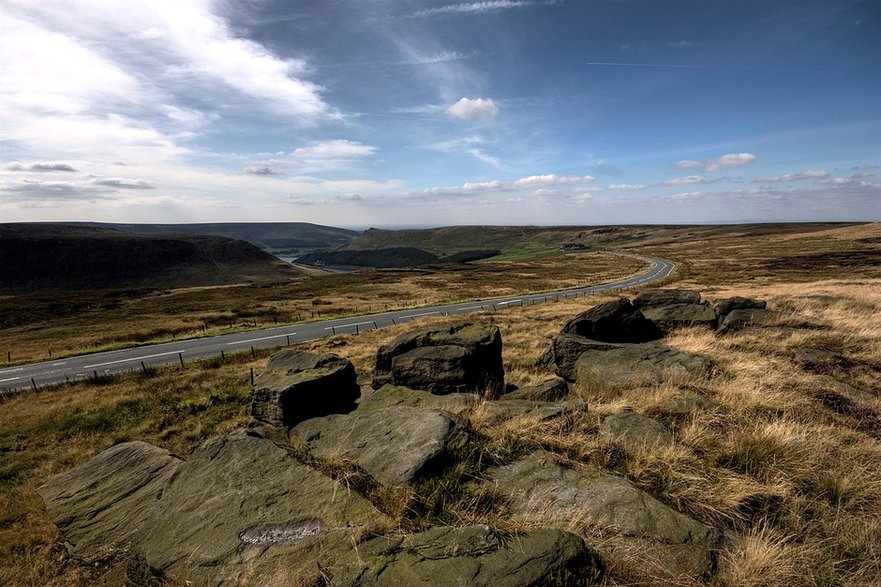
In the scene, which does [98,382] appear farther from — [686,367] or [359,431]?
[686,367]

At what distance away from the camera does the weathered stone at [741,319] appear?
52.3ft

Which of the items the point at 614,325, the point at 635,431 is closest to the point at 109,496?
the point at 635,431

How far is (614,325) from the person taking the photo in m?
16.6

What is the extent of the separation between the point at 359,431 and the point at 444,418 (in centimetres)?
202

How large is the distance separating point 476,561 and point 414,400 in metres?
6.93

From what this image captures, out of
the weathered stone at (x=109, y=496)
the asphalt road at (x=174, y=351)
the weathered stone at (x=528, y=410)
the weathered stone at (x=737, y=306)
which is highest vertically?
the weathered stone at (x=737, y=306)

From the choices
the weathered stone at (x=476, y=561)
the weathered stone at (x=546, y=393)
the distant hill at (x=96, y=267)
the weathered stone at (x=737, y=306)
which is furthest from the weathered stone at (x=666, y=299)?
the distant hill at (x=96, y=267)

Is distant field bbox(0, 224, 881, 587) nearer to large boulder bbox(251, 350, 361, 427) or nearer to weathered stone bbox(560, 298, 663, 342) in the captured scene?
weathered stone bbox(560, 298, 663, 342)

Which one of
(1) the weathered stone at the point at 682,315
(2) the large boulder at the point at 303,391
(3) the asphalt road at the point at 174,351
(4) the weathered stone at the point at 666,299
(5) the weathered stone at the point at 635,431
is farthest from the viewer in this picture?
(3) the asphalt road at the point at 174,351

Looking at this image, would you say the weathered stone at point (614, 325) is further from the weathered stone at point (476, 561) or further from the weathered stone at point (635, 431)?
the weathered stone at point (476, 561)

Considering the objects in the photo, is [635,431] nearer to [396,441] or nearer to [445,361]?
[396,441]

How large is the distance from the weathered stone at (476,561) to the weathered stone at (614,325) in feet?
39.9

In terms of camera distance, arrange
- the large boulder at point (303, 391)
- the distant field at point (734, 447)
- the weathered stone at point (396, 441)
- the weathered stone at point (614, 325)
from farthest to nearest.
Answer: the weathered stone at point (614, 325), the large boulder at point (303, 391), the weathered stone at point (396, 441), the distant field at point (734, 447)

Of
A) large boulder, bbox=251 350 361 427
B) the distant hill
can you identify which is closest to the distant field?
large boulder, bbox=251 350 361 427
